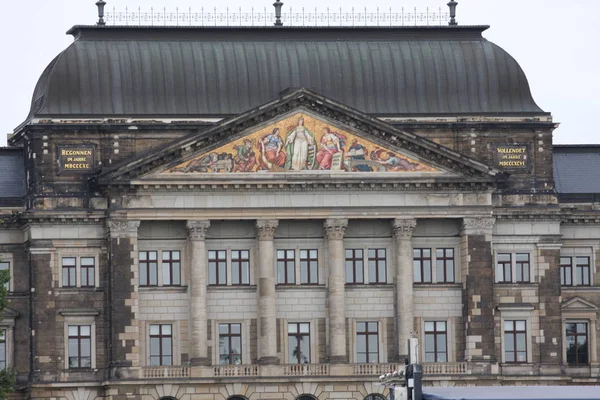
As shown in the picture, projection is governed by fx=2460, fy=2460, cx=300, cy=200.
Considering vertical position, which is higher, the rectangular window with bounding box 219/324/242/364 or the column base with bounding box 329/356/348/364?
the rectangular window with bounding box 219/324/242/364

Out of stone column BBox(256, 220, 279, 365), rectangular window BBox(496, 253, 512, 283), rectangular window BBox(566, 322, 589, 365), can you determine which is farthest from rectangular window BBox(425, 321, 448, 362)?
stone column BBox(256, 220, 279, 365)

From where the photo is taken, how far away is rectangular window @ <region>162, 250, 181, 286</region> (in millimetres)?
127500

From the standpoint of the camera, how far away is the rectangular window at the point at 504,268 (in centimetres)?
13050

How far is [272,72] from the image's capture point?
13050 centimetres

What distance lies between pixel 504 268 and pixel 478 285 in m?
2.95

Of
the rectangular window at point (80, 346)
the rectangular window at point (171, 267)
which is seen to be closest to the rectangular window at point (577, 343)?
the rectangular window at point (171, 267)

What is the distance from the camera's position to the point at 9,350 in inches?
5054

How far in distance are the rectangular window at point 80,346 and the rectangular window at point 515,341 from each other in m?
21.9

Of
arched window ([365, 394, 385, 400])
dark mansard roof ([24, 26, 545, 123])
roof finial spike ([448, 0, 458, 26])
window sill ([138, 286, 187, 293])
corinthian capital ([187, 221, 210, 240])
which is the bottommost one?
arched window ([365, 394, 385, 400])

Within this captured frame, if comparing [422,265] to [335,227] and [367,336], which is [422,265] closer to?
[367,336]

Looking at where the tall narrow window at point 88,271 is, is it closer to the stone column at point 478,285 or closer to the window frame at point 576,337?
the stone column at point 478,285

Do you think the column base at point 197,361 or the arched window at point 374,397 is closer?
the column base at point 197,361

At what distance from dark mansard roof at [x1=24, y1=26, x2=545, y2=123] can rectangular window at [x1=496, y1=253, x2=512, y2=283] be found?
7640 mm

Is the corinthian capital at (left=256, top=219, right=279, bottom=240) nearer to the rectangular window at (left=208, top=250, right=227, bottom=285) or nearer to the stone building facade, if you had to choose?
the stone building facade
